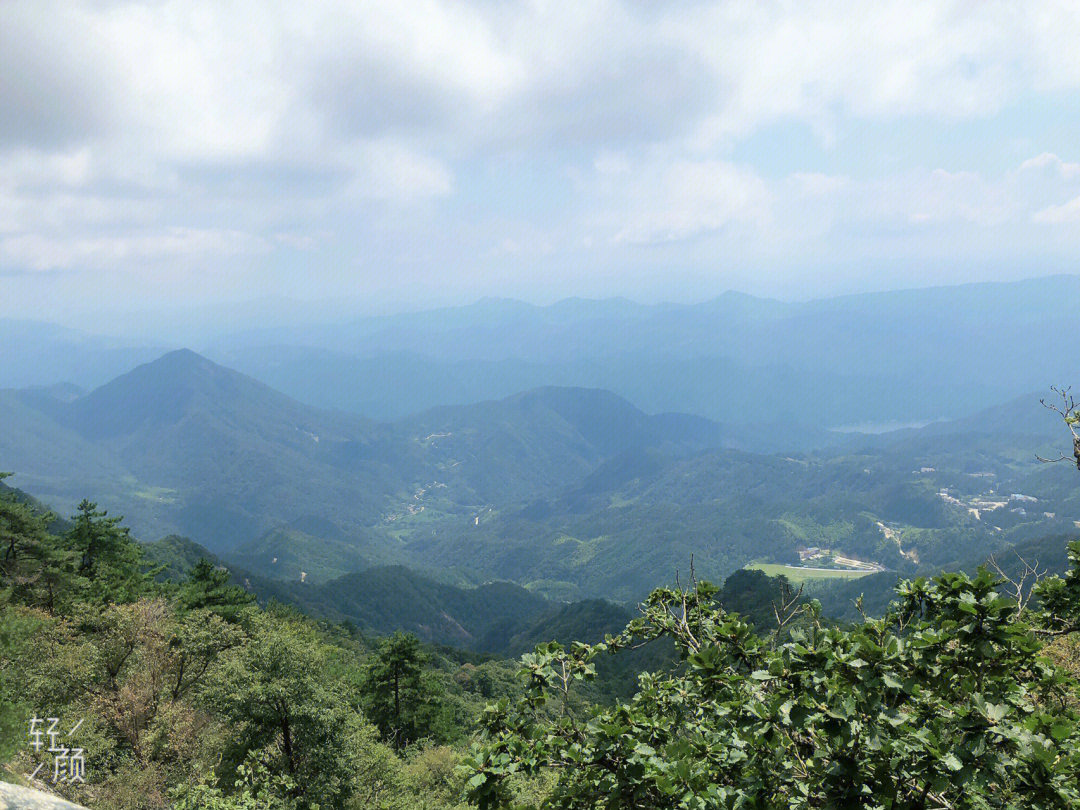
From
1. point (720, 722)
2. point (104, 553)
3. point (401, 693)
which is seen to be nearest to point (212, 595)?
point (104, 553)

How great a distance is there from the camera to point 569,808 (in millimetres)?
6742

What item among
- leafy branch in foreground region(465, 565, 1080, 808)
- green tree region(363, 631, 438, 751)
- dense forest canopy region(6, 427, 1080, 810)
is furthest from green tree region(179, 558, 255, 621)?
leafy branch in foreground region(465, 565, 1080, 808)

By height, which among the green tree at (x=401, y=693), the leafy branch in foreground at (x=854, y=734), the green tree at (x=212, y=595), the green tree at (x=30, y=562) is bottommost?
the green tree at (x=401, y=693)

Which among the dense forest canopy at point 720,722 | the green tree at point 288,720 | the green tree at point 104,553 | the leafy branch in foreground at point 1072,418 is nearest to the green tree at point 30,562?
the green tree at point 104,553

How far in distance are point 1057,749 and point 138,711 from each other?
110ft

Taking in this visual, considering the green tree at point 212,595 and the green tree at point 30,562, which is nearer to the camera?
the green tree at point 30,562

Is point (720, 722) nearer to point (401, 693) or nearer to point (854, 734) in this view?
point (854, 734)

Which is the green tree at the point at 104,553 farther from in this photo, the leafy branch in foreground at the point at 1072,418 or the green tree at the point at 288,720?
the leafy branch in foreground at the point at 1072,418

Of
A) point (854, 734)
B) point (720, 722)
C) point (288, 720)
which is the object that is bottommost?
point (288, 720)

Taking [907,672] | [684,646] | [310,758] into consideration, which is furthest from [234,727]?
[907,672]

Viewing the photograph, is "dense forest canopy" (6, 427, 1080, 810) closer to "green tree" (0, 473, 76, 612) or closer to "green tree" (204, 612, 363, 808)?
"green tree" (204, 612, 363, 808)

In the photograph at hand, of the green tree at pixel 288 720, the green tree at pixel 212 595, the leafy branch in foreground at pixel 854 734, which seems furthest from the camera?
the green tree at pixel 212 595

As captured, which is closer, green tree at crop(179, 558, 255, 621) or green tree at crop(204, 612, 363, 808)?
green tree at crop(204, 612, 363, 808)

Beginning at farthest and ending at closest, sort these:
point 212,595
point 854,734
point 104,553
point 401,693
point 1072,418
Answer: point 104,553 < point 212,595 < point 401,693 < point 1072,418 < point 854,734
